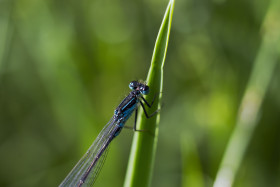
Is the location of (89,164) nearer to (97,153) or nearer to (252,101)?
(97,153)

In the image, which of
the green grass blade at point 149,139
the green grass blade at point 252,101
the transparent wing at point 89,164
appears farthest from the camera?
the transparent wing at point 89,164

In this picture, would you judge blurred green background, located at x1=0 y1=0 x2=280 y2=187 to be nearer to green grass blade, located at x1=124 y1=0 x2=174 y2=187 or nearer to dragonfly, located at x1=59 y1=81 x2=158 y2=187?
dragonfly, located at x1=59 y1=81 x2=158 y2=187

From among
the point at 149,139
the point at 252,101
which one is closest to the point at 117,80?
the point at 252,101

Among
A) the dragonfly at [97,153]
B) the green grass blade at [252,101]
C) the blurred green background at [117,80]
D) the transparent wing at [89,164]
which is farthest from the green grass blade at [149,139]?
the blurred green background at [117,80]

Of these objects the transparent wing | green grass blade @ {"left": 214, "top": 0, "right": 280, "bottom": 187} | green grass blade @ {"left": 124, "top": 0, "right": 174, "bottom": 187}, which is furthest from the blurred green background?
green grass blade @ {"left": 124, "top": 0, "right": 174, "bottom": 187}

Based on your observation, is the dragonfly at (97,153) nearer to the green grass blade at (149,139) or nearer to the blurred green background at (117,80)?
the blurred green background at (117,80)

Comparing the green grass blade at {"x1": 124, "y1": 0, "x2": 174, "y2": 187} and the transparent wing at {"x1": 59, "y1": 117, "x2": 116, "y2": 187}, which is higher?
the green grass blade at {"x1": 124, "y1": 0, "x2": 174, "y2": 187}

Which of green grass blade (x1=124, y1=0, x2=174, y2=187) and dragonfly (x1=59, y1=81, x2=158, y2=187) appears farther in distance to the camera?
dragonfly (x1=59, y1=81, x2=158, y2=187)
